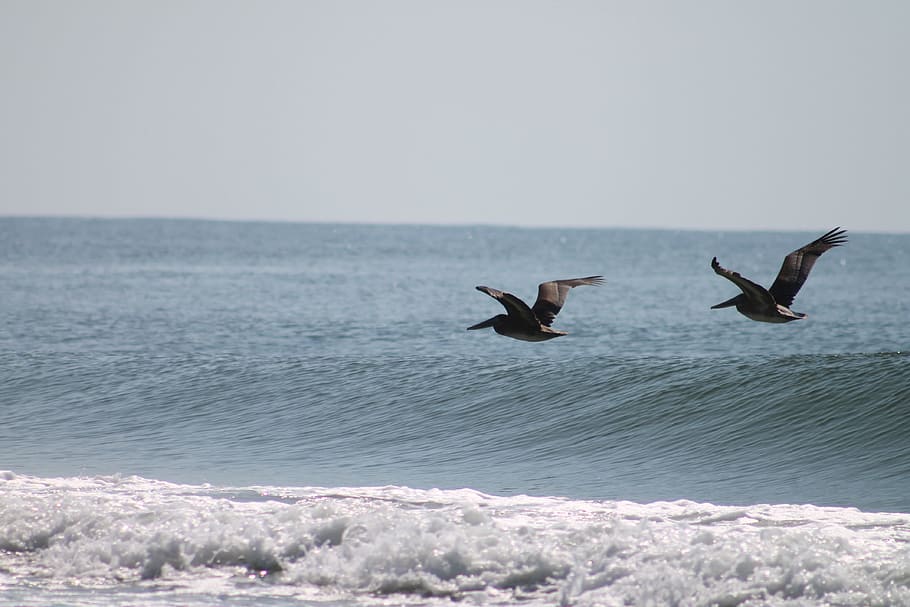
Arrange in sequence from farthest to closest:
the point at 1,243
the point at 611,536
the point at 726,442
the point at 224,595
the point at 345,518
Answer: the point at 1,243, the point at 726,442, the point at 345,518, the point at 611,536, the point at 224,595

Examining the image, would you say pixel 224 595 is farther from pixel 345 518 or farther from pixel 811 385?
pixel 811 385

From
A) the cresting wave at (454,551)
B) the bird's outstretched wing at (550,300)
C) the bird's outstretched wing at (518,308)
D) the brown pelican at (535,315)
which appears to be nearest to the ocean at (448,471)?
the cresting wave at (454,551)

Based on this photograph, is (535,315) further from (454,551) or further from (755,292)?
(454,551)

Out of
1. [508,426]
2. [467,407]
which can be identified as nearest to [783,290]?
[508,426]

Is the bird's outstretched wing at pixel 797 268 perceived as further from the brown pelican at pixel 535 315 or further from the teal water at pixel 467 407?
the teal water at pixel 467 407

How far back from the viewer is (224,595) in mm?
9594

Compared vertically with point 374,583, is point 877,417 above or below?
above

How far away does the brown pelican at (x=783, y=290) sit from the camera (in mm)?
10492

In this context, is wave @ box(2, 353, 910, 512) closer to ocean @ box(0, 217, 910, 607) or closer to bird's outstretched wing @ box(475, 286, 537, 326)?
ocean @ box(0, 217, 910, 607)

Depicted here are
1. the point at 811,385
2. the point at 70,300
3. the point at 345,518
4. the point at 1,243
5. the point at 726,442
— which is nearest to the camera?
the point at 345,518

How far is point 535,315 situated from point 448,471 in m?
3.94

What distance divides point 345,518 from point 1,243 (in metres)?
102

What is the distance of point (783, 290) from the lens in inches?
444

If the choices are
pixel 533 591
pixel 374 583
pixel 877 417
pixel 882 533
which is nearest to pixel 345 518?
pixel 374 583
